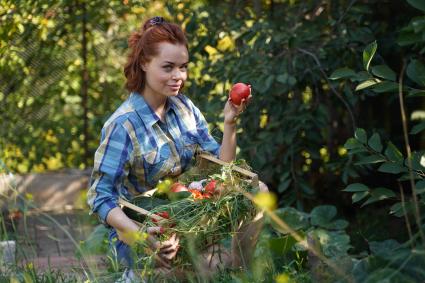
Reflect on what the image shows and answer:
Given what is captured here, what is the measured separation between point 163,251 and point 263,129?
7.79 feet

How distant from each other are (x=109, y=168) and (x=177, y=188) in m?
0.29

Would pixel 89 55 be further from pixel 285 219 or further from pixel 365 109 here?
pixel 285 219

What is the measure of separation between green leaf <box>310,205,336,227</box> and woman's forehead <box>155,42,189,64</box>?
1.26m

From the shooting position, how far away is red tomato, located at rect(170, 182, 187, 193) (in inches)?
135

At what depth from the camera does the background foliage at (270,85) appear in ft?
16.1

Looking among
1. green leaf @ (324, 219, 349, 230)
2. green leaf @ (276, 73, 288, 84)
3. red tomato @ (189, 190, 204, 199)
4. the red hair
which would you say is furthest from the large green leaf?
green leaf @ (276, 73, 288, 84)

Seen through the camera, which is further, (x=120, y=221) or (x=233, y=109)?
(x=233, y=109)

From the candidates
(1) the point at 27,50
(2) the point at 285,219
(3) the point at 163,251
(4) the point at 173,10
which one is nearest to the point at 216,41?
(4) the point at 173,10

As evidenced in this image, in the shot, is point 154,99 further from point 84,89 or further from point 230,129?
point 84,89

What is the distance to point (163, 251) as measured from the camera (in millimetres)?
3164

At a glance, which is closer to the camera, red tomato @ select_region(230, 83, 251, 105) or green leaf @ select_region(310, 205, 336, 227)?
red tomato @ select_region(230, 83, 251, 105)

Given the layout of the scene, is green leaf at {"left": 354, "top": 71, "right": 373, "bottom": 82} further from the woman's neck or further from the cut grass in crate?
the woman's neck

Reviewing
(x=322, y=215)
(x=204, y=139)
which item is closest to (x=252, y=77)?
(x=322, y=215)

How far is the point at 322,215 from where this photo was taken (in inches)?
178
